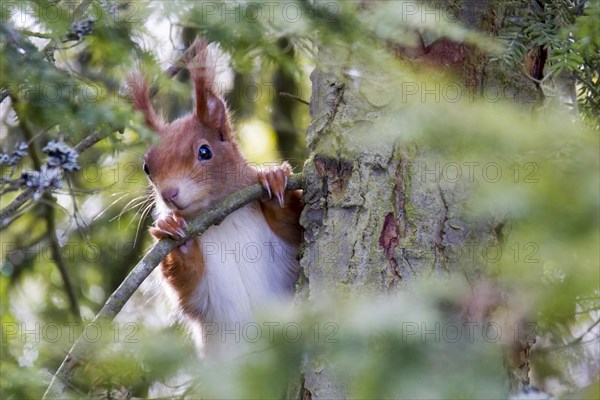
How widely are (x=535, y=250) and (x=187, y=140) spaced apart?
6.48ft

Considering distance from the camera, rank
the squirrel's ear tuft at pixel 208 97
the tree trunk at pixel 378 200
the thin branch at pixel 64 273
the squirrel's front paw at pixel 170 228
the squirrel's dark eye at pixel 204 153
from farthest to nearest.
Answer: the thin branch at pixel 64 273, the squirrel's dark eye at pixel 204 153, the squirrel's ear tuft at pixel 208 97, the squirrel's front paw at pixel 170 228, the tree trunk at pixel 378 200

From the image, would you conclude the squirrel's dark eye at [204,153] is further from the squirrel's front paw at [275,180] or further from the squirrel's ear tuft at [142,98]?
the squirrel's front paw at [275,180]

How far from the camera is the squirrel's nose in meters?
2.83

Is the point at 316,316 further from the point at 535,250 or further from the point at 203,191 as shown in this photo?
the point at 203,191

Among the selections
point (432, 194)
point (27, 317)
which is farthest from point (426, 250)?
point (27, 317)

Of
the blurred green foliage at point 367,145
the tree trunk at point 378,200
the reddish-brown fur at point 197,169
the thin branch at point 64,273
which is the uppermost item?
the blurred green foliage at point 367,145

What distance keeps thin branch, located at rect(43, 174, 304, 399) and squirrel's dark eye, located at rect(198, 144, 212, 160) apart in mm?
511

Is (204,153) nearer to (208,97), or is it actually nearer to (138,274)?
(208,97)

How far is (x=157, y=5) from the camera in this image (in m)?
1.85

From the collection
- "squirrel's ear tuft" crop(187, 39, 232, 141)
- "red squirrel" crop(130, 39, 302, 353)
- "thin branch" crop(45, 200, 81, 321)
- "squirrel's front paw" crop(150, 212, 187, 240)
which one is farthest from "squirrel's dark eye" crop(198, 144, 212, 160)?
"thin branch" crop(45, 200, 81, 321)

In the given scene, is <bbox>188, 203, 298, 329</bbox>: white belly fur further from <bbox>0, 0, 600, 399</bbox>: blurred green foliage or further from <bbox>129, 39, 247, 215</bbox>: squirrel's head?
<bbox>0, 0, 600, 399</bbox>: blurred green foliage

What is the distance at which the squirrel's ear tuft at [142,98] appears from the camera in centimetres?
318

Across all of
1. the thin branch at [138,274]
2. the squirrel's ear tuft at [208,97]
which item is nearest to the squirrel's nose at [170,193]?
the thin branch at [138,274]

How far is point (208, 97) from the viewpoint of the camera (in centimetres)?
326
